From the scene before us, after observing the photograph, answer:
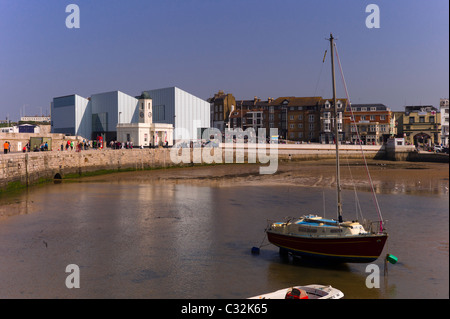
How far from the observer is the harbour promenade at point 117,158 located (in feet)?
130

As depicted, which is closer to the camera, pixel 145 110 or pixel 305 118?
pixel 145 110

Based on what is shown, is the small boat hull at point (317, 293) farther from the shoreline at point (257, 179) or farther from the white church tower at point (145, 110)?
the white church tower at point (145, 110)

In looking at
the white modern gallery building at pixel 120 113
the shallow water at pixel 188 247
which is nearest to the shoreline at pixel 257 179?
the shallow water at pixel 188 247

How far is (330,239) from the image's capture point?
57.5ft

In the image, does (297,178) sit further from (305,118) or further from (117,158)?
(305,118)

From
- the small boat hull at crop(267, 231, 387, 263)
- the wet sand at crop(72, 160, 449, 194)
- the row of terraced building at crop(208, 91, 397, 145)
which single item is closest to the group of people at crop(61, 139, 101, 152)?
the wet sand at crop(72, 160, 449, 194)

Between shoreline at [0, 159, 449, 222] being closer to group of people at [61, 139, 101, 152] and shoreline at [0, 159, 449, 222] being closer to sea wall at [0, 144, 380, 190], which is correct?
sea wall at [0, 144, 380, 190]

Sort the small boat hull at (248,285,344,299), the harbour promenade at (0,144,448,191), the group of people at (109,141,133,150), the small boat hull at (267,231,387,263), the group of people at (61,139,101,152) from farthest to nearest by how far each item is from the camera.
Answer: the group of people at (109,141,133,150) → the group of people at (61,139,101,152) → the harbour promenade at (0,144,448,191) → the small boat hull at (267,231,387,263) → the small boat hull at (248,285,344,299)

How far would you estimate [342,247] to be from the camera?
17328 mm

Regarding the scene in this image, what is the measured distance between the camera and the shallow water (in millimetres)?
15211

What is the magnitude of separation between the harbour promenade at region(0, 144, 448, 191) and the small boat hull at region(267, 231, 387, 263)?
1132 inches

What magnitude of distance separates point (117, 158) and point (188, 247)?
37679mm

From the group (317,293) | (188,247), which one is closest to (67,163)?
(188,247)
